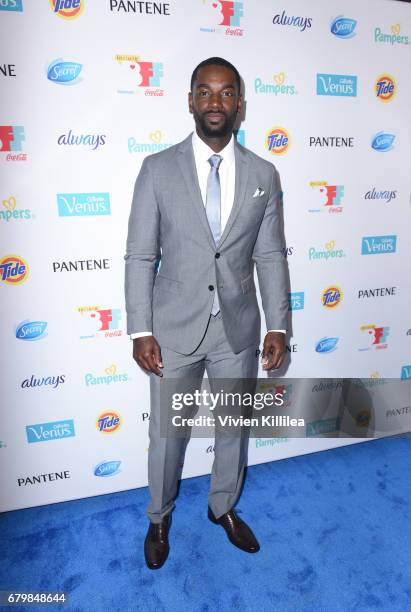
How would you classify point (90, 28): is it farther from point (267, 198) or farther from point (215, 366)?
point (215, 366)

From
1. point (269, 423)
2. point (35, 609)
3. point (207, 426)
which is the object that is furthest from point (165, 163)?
point (35, 609)

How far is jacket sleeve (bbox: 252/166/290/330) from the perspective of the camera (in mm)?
2158

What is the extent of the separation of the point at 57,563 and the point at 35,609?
0.81 feet

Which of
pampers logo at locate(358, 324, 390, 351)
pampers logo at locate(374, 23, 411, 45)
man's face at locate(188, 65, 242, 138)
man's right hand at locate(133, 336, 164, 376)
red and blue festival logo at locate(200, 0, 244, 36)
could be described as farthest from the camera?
pampers logo at locate(358, 324, 390, 351)

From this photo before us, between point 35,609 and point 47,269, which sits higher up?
point 47,269

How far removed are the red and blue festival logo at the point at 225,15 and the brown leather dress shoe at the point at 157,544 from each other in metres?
2.55

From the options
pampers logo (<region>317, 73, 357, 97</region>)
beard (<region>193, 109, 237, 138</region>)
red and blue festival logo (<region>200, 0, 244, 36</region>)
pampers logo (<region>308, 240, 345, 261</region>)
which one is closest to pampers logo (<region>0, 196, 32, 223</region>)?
beard (<region>193, 109, 237, 138</region>)

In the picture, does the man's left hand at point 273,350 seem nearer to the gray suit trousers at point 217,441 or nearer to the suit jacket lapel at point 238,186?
the gray suit trousers at point 217,441

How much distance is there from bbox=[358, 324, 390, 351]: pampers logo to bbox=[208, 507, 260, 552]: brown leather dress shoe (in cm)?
143

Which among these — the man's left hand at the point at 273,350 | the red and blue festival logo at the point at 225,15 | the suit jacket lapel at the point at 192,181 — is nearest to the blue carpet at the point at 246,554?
the man's left hand at the point at 273,350

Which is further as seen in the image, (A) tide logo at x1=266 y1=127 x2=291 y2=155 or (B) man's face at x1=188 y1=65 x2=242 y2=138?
(A) tide logo at x1=266 y1=127 x2=291 y2=155

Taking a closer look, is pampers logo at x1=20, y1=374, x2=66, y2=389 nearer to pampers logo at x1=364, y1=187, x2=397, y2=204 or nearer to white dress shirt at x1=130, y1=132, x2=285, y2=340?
white dress shirt at x1=130, y1=132, x2=285, y2=340

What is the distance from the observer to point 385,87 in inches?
105

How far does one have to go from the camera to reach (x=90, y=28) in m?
2.11
